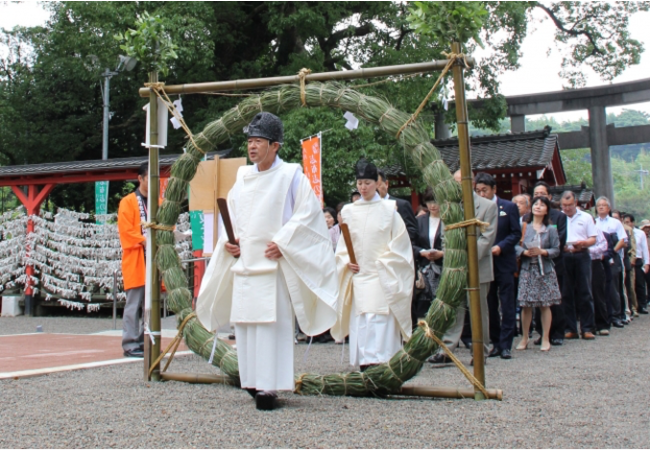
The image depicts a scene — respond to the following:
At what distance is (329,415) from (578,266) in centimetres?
592

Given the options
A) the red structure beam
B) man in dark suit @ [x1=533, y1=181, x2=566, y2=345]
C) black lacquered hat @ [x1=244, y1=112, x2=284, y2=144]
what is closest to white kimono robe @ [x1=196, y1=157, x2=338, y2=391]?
black lacquered hat @ [x1=244, y1=112, x2=284, y2=144]

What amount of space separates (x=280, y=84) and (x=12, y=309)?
475 inches

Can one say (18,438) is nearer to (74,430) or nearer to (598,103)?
(74,430)

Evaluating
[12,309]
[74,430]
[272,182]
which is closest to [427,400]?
[272,182]

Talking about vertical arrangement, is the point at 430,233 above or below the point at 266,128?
below

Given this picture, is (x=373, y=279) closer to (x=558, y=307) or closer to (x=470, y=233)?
(x=470, y=233)

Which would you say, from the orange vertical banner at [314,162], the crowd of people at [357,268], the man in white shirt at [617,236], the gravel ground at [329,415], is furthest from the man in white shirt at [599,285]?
the orange vertical banner at [314,162]

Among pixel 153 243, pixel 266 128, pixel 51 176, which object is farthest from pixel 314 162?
pixel 51 176

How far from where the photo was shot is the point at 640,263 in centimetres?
1470

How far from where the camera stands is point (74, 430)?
3.82 meters

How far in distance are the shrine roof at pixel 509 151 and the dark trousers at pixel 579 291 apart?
19.6ft

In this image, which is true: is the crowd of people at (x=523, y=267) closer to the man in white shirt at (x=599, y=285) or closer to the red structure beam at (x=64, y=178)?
the man in white shirt at (x=599, y=285)

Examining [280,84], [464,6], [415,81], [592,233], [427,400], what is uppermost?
[415,81]

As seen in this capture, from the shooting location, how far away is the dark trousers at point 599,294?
32.4 feet
